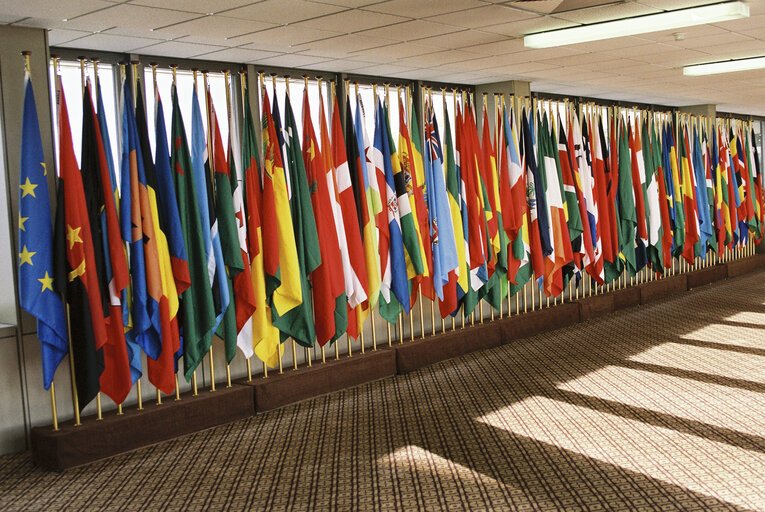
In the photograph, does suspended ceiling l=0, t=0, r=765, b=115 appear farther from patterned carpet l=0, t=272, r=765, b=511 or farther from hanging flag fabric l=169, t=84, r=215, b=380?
patterned carpet l=0, t=272, r=765, b=511

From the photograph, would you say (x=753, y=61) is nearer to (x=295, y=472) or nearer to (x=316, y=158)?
(x=316, y=158)

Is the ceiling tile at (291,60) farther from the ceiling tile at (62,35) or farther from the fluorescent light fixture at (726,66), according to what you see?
the fluorescent light fixture at (726,66)

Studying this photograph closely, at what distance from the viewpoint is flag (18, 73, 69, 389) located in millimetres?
5180

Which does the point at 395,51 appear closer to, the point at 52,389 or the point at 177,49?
the point at 177,49

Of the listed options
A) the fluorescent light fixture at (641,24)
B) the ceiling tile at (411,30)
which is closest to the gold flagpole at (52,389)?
the ceiling tile at (411,30)

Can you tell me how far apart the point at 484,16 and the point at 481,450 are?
3.05 metres

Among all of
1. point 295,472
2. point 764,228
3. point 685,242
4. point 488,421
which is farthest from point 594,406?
point 764,228

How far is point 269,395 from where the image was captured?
668 centimetres

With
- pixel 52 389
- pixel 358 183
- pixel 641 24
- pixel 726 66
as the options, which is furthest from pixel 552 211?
pixel 52 389

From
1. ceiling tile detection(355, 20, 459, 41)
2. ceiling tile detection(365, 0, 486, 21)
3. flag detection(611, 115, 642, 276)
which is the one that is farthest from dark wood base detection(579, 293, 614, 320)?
ceiling tile detection(365, 0, 486, 21)

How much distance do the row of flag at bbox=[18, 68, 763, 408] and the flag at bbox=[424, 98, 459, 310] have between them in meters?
0.02

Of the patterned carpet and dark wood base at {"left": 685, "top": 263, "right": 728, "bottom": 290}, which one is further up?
the patterned carpet

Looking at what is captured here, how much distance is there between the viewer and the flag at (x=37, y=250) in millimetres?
5180

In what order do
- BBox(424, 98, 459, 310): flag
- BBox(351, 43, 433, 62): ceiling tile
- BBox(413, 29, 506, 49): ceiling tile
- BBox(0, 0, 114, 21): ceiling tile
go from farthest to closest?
BBox(424, 98, 459, 310): flag, BBox(351, 43, 433, 62): ceiling tile, BBox(413, 29, 506, 49): ceiling tile, BBox(0, 0, 114, 21): ceiling tile
